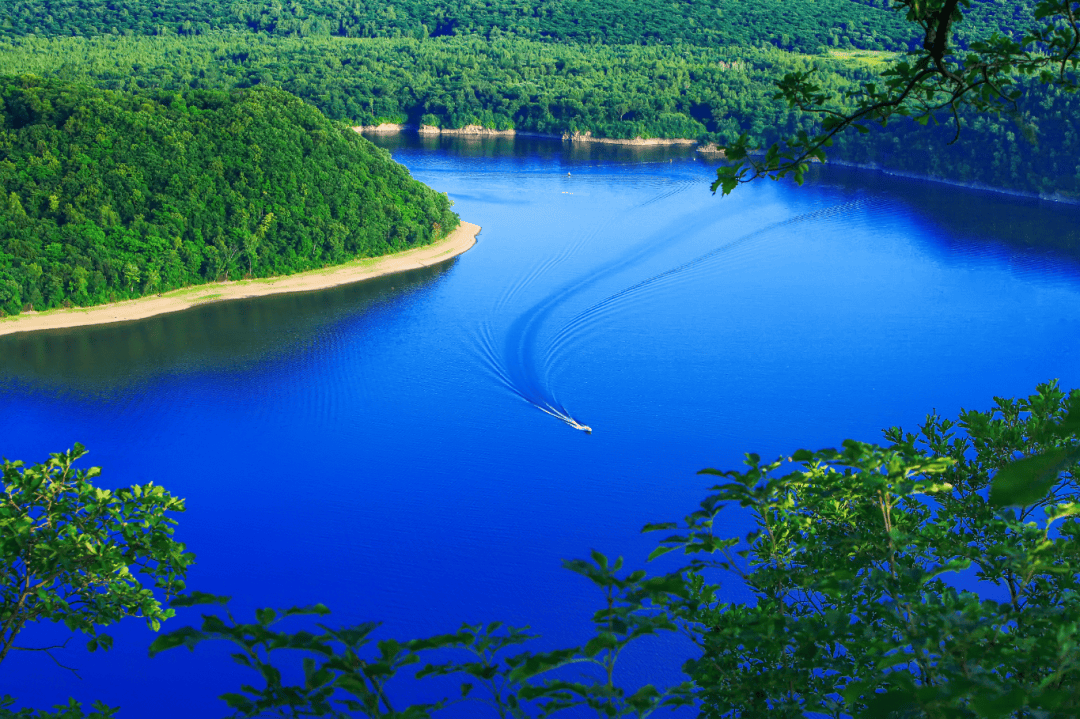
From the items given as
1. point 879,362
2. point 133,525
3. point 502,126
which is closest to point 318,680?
point 133,525

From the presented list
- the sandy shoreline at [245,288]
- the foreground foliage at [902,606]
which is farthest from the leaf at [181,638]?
the sandy shoreline at [245,288]

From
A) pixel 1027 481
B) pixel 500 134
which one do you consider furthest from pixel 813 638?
pixel 500 134

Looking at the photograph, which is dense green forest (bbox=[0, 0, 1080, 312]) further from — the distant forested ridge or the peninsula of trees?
the peninsula of trees

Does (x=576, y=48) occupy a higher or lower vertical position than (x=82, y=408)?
higher

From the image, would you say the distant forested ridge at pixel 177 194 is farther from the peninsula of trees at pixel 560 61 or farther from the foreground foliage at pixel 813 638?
the foreground foliage at pixel 813 638

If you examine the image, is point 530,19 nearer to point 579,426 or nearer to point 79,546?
point 579,426

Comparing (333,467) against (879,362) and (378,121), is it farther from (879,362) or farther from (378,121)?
(378,121)
